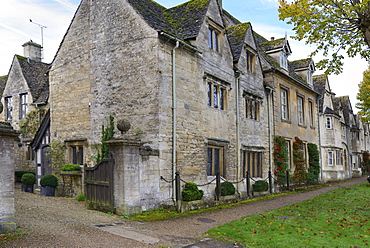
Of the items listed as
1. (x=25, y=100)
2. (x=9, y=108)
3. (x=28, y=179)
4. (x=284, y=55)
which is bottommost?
(x=28, y=179)

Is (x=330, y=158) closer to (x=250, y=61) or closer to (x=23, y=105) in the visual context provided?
(x=250, y=61)

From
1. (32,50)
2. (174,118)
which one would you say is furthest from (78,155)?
(32,50)

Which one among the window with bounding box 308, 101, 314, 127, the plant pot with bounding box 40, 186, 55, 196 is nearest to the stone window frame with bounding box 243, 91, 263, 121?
the window with bounding box 308, 101, 314, 127

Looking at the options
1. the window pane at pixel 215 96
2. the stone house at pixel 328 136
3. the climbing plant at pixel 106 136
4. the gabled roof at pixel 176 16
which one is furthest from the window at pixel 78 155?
the stone house at pixel 328 136

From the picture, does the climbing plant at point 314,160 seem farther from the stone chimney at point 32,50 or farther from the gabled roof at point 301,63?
the stone chimney at point 32,50

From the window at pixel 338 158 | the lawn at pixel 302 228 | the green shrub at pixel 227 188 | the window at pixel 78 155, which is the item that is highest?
the window at pixel 78 155

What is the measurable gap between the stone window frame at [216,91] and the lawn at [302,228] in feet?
19.2

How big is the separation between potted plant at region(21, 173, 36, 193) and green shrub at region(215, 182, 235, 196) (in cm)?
1019

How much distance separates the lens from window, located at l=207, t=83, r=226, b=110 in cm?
1633

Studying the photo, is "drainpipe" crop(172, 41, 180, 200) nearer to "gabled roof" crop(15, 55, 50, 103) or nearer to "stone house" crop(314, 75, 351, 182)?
"gabled roof" crop(15, 55, 50, 103)

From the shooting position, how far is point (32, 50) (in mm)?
25062

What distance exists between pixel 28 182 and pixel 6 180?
1145 cm

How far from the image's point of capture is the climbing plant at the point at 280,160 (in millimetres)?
22078

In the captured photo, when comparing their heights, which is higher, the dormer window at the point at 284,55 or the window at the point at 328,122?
the dormer window at the point at 284,55
